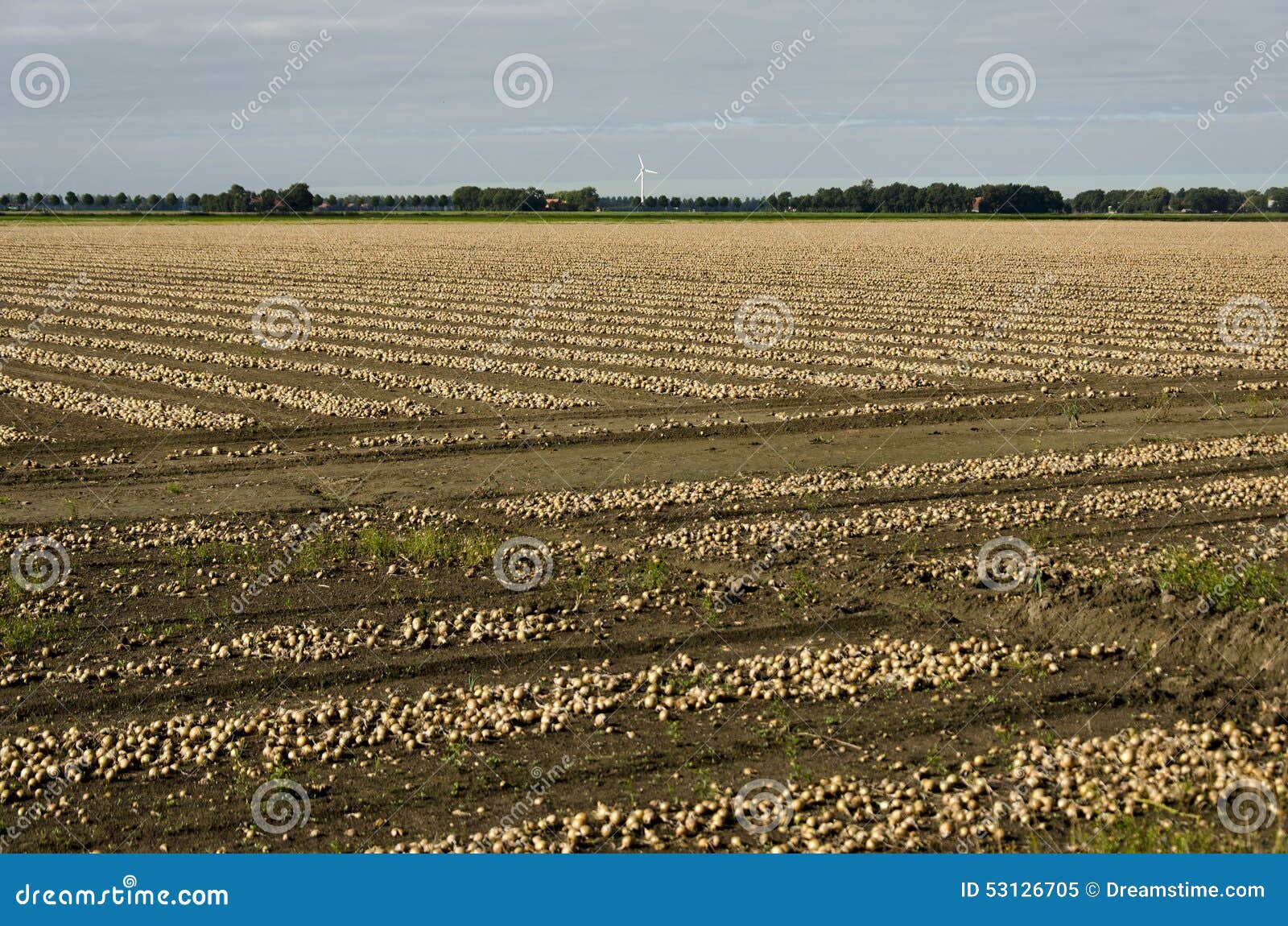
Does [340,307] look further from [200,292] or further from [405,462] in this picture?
[405,462]

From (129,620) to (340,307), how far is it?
25053 millimetres

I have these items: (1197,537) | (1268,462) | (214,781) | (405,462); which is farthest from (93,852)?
(1268,462)
